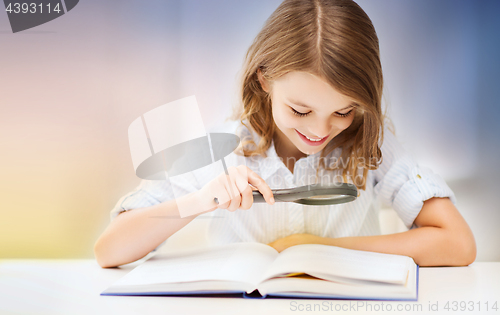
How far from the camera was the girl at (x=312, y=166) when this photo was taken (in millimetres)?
548

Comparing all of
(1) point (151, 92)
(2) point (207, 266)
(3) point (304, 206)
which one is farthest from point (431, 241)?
(1) point (151, 92)

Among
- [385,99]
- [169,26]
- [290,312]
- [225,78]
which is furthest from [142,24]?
[290,312]

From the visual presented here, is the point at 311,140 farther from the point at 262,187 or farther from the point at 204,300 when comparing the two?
the point at 204,300

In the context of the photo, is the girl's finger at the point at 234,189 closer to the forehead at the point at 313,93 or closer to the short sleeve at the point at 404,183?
the forehead at the point at 313,93

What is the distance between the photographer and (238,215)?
2.57ft

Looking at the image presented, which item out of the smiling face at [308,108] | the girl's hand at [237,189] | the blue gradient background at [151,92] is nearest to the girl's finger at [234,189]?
the girl's hand at [237,189]

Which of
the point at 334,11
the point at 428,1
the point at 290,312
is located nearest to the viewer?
the point at 290,312

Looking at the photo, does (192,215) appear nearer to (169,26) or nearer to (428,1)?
(169,26)

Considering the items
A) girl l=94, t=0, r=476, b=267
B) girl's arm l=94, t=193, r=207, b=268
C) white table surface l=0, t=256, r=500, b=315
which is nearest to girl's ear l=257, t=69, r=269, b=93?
girl l=94, t=0, r=476, b=267

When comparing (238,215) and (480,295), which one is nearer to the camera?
(480,295)

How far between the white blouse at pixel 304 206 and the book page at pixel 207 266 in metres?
0.14

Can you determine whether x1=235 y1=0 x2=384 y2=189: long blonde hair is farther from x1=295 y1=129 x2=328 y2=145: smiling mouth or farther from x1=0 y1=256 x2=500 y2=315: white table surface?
x1=0 y1=256 x2=500 y2=315: white table surface

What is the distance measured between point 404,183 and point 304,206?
19 centimetres

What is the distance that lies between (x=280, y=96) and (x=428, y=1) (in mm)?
398
